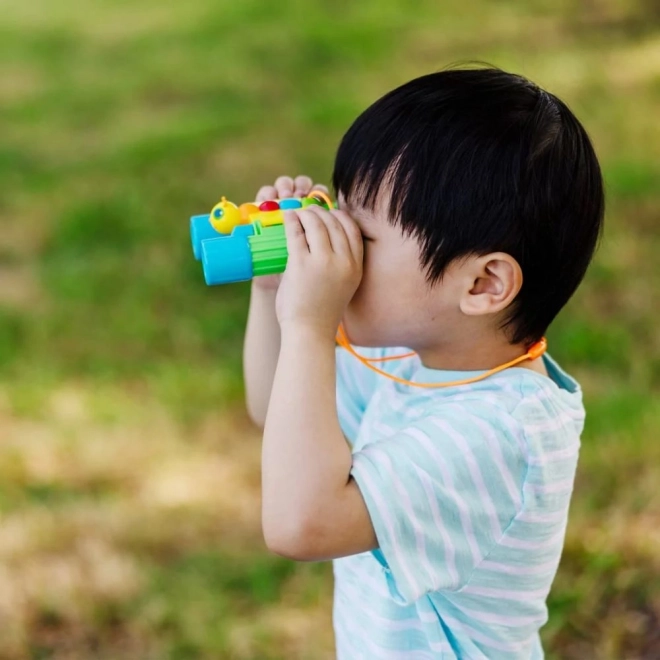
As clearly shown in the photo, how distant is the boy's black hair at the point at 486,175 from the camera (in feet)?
3.54

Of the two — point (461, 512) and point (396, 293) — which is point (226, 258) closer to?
point (396, 293)

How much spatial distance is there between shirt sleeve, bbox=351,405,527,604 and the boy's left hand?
16 cm

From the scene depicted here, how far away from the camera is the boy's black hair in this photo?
1.08 meters

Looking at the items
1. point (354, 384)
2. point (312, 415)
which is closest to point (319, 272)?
point (312, 415)

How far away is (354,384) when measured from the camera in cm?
144

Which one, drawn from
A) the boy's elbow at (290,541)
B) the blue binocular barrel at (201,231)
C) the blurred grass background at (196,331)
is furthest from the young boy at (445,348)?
the blurred grass background at (196,331)

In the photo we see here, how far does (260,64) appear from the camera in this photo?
220 inches

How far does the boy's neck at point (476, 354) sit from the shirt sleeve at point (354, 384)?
0.61 ft

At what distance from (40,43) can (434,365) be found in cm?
590

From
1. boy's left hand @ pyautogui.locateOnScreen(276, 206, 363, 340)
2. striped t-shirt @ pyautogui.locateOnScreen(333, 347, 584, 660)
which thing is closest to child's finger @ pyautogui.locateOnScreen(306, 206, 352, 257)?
boy's left hand @ pyautogui.locateOnScreen(276, 206, 363, 340)

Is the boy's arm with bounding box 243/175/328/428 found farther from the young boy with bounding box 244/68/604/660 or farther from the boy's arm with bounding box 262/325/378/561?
the boy's arm with bounding box 262/325/378/561

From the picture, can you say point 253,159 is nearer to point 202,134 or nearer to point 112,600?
point 202,134

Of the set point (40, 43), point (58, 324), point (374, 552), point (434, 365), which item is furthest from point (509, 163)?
point (40, 43)

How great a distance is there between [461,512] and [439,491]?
4 cm
